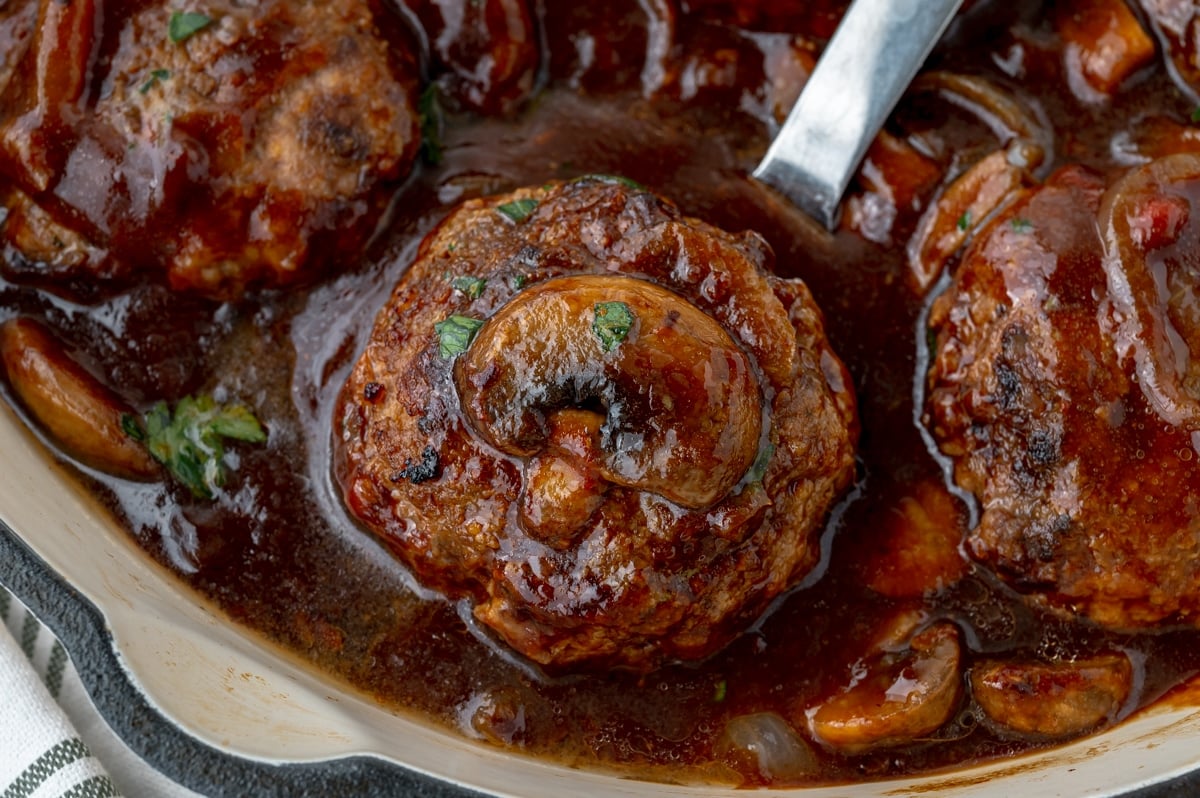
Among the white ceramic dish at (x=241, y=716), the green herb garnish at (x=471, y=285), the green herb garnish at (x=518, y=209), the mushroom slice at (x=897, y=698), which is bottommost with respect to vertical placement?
the white ceramic dish at (x=241, y=716)

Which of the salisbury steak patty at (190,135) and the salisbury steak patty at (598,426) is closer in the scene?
the salisbury steak patty at (598,426)

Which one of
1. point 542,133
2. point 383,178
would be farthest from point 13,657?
point 542,133

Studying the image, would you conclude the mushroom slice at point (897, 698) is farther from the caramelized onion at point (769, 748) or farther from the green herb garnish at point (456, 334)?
the green herb garnish at point (456, 334)

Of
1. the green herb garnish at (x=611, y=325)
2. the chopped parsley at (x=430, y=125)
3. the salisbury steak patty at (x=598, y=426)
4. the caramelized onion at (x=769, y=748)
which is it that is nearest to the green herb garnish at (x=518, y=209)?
the salisbury steak patty at (x=598, y=426)

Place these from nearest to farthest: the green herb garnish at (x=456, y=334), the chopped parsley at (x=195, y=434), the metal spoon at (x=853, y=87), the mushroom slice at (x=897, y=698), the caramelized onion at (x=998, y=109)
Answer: the green herb garnish at (x=456, y=334)
the mushroom slice at (x=897, y=698)
the chopped parsley at (x=195, y=434)
the metal spoon at (x=853, y=87)
the caramelized onion at (x=998, y=109)

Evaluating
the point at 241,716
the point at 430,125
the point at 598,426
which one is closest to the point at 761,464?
the point at 598,426

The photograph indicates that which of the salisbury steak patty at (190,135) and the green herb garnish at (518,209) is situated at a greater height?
the green herb garnish at (518,209)

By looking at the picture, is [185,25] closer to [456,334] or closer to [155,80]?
[155,80]

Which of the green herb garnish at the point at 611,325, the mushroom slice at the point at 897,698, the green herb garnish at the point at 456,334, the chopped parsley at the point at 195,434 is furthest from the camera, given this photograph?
the chopped parsley at the point at 195,434
